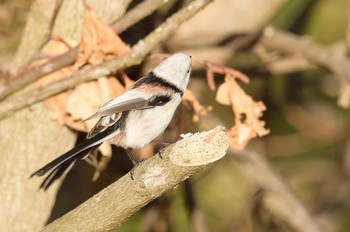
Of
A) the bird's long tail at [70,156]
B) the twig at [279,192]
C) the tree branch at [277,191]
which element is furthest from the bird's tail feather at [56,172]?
the twig at [279,192]

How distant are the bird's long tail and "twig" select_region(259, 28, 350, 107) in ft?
5.97

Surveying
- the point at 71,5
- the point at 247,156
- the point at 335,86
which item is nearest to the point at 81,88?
the point at 71,5

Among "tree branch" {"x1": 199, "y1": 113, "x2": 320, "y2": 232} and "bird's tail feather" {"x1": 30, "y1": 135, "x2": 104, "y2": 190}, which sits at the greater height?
"bird's tail feather" {"x1": 30, "y1": 135, "x2": 104, "y2": 190}

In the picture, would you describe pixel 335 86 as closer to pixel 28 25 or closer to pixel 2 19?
pixel 2 19

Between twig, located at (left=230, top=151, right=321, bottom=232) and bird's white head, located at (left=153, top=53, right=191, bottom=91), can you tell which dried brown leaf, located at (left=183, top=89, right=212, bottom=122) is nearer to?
bird's white head, located at (left=153, top=53, right=191, bottom=91)

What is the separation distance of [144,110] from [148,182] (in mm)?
608

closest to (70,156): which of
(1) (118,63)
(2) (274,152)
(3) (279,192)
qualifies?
(1) (118,63)

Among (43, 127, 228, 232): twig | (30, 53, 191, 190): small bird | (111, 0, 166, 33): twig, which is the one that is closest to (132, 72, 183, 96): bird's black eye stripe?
(30, 53, 191, 190): small bird

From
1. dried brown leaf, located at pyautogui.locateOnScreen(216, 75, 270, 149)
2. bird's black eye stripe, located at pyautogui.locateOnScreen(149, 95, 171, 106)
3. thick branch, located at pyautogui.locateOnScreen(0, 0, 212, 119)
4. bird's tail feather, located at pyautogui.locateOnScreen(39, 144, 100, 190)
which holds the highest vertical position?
thick branch, located at pyautogui.locateOnScreen(0, 0, 212, 119)

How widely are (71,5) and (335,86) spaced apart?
3219mm

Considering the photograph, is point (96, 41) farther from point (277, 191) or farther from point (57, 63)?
point (277, 191)

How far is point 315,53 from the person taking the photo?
16.5ft

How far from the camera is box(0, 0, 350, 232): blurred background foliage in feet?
18.0

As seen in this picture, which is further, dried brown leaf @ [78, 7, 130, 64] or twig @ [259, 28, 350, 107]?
twig @ [259, 28, 350, 107]
